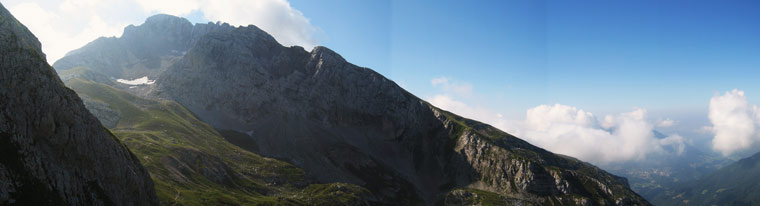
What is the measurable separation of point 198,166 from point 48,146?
76187 mm

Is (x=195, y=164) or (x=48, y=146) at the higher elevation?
(x=48, y=146)

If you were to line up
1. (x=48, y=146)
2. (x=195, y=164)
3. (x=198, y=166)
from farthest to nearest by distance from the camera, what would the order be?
(x=195, y=164)
(x=198, y=166)
(x=48, y=146)

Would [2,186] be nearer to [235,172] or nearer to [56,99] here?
[56,99]

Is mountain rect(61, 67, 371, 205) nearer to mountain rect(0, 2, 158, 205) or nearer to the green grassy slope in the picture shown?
the green grassy slope

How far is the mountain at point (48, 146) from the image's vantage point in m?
38.7

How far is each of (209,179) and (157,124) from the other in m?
70.6

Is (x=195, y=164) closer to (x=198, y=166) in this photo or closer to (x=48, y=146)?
(x=198, y=166)

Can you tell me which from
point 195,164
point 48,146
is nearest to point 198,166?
point 195,164

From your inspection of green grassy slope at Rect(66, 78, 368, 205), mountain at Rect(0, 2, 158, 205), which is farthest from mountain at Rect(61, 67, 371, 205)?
mountain at Rect(0, 2, 158, 205)

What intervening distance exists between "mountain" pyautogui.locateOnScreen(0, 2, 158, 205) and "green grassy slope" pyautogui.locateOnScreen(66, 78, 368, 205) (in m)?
23.7

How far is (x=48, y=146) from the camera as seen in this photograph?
147 feet

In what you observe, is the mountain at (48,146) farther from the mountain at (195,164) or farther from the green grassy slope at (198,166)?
the green grassy slope at (198,166)

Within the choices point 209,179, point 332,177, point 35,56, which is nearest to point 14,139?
point 35,56

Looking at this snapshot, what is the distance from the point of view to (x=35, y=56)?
5031 centimetres
